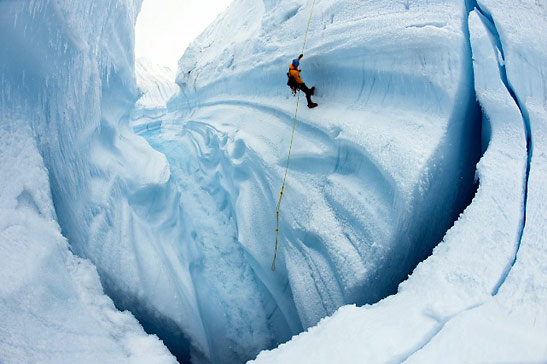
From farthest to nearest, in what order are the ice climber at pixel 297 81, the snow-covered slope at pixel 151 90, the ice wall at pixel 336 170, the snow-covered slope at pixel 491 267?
the snow-covered slope at pixel 151 90 < the ice climber at pixel 297 81 < the ice wall at pixel 336 170 < the snow-covered slope at pixel 491 267

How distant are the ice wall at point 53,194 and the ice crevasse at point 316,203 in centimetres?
1

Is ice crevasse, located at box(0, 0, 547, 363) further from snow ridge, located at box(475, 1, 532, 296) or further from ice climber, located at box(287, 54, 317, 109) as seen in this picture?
ice climber, located at box(287, 54, 317, 109)

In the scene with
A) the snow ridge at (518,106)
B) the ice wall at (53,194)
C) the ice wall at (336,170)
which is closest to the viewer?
the snow ridge at (518,106)

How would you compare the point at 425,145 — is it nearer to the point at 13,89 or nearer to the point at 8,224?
the point at 8,224

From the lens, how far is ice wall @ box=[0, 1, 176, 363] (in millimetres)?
1430

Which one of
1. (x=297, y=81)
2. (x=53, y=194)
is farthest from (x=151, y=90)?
(x=53, y=194)

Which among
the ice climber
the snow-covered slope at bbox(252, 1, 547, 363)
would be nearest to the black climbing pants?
the ice climber

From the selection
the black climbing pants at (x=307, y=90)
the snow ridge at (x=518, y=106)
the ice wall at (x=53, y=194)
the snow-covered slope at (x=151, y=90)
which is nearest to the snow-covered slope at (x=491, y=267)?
the snow ridge at (x=518, y=106)

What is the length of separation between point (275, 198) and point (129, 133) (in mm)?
2707

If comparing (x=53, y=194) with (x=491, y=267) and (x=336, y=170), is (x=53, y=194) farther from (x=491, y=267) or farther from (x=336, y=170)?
(x=491, y=267)

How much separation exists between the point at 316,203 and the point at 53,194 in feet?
6.99

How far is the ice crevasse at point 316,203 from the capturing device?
1.33 metres

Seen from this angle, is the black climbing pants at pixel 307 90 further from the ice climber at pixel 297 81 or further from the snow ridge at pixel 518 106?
the snow ridge at pixel 518 106

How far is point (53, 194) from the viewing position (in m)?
2.00
